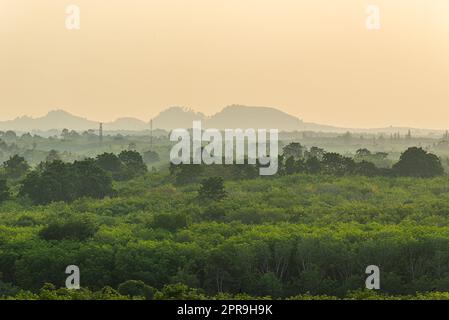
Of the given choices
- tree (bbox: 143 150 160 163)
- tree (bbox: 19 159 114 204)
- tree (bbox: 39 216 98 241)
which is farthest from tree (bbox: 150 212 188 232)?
tree (bbox: 143 150 160 163)

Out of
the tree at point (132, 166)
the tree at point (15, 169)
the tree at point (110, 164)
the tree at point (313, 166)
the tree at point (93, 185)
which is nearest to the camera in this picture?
the tree at point (93, 185)

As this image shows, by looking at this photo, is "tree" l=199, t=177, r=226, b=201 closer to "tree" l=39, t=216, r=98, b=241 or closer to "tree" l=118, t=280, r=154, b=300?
"tree" l=39, t=216, r=98, b=241

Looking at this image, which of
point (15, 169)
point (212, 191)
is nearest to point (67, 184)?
point (212, 191)

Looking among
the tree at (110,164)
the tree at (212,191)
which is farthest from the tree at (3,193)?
the tree at (110,164)

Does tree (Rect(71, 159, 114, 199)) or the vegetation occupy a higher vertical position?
tree (Rect(71, 159, 114, 199))

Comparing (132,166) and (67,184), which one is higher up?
(132,166)

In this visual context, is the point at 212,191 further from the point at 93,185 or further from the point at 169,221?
the point at 93,185

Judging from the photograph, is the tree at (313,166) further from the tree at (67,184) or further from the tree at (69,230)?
the tree at (69,230)

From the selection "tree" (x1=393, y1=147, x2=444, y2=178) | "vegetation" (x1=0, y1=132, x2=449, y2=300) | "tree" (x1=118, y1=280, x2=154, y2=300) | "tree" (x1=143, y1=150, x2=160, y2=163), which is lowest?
"tree" (x1=118, y1=280, x2=154, y2=300)
